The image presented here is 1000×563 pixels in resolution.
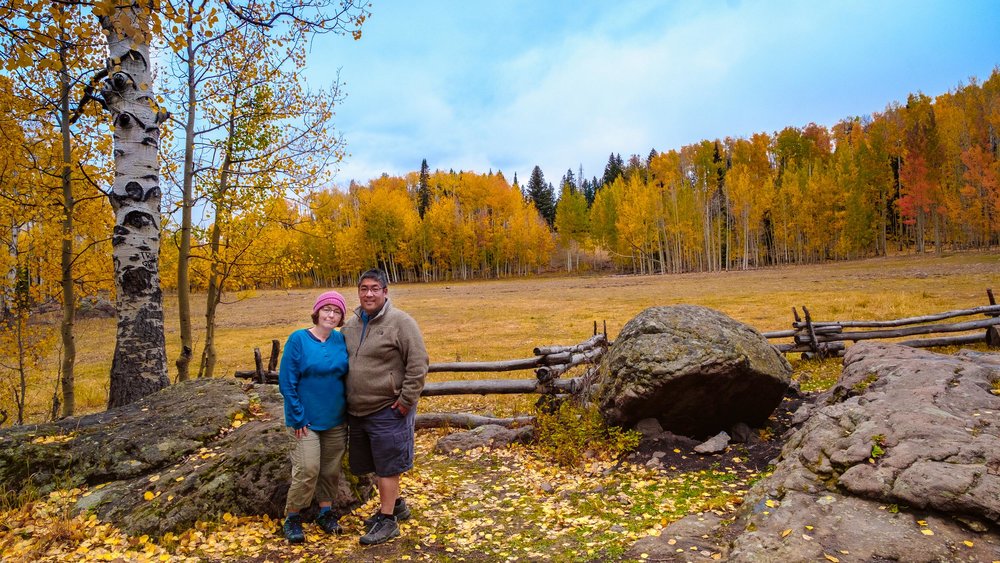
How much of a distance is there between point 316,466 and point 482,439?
3.31m

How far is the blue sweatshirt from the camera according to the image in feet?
13.1

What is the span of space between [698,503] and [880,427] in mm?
1713

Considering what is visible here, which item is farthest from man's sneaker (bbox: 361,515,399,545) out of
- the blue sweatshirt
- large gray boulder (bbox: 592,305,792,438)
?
large gray boulder (bbox: 592,305,792,438)

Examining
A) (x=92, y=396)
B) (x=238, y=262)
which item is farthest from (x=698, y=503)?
→ (x=92, y=396)

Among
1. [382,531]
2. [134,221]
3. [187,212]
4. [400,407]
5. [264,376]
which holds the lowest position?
[382,531]

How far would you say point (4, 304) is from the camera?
31.2 feet

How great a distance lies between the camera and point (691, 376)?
591 cm

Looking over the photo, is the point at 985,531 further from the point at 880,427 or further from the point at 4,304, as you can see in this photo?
the point at 4,304

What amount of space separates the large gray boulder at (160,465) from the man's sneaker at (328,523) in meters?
0.29

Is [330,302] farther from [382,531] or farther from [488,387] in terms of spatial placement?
[488,387]

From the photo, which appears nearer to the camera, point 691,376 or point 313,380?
point 313,380

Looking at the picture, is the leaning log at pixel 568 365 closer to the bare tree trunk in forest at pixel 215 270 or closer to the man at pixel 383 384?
the man at pixel 383 384

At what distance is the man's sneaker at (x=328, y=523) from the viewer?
163 inches

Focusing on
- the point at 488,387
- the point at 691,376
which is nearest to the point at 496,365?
the point at 488,387
